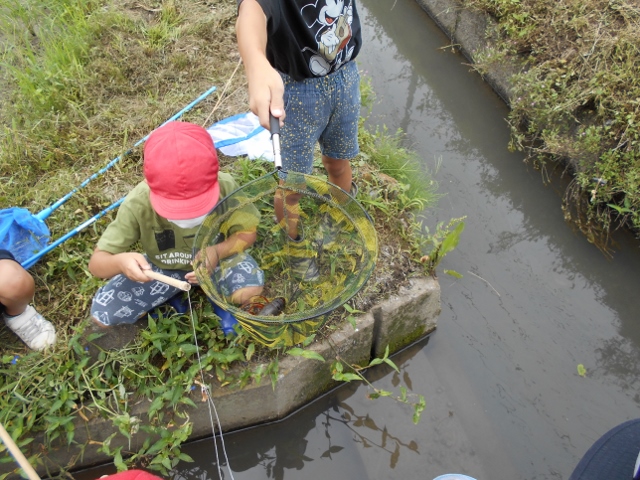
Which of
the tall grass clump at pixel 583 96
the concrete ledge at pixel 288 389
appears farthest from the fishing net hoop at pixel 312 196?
the tall grass clump at pixel 583 96

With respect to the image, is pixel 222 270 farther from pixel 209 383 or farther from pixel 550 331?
A: pixel 550 331

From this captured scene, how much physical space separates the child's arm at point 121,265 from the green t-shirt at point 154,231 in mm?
40

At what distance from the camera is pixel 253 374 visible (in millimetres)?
2176

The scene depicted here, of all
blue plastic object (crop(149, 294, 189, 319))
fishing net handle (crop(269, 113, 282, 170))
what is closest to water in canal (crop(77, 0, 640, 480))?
blue plastic object (crop(149, 294, 189, 319))

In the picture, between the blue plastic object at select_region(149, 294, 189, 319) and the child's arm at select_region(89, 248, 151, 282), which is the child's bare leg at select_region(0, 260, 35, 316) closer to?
the child's arm at select_region(89, 248, 151, 282)

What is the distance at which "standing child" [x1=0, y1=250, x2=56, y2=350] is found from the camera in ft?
7.28

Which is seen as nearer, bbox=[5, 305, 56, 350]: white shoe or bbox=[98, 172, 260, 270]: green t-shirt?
bbox=[98, 172, 260, 270]: green t-shirt

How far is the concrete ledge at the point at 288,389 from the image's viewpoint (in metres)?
2.18

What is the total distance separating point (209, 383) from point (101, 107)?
2.21 meters

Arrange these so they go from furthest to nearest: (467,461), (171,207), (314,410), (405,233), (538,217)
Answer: (538,217) < (405,233) < (314,410) < (467,461) < (171,207)

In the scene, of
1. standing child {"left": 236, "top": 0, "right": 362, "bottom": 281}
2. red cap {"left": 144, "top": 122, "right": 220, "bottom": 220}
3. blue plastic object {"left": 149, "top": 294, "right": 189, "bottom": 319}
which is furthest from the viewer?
blue plastic object {"left": 149, "top": 294, "right": 189, "bottom": 319}

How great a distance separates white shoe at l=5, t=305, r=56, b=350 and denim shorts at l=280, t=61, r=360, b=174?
1.39 meters

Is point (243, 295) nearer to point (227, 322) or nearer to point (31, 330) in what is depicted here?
point (227, 322)

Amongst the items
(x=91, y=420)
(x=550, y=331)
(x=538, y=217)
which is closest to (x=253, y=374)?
(x=91, y=420)
